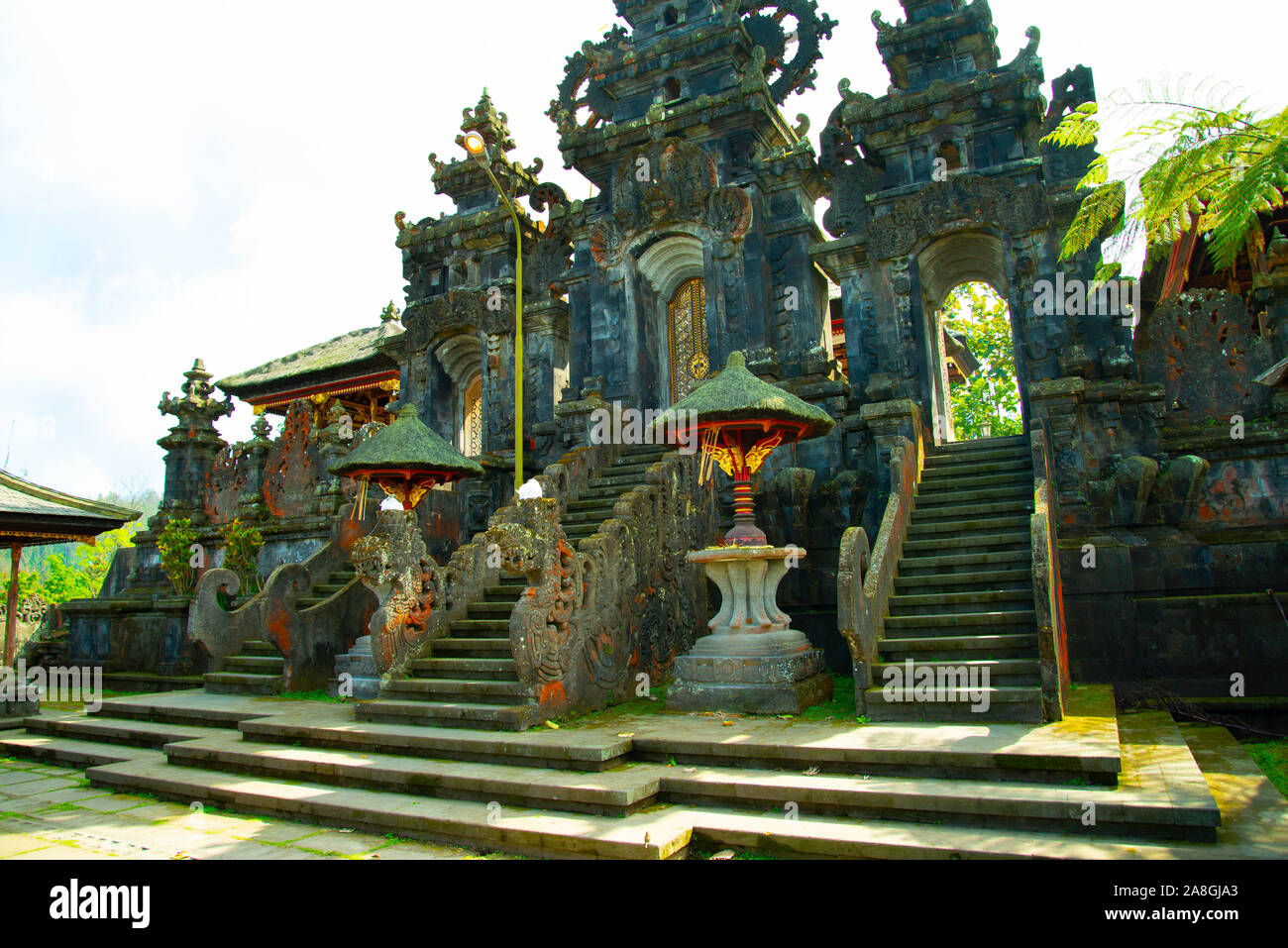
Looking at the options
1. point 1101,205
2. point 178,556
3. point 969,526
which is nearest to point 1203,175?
point 1101,205

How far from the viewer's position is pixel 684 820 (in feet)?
18.0

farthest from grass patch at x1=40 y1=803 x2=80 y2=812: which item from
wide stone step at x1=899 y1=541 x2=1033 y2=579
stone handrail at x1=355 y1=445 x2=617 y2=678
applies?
wide stone step at x1=899 y1=541 x2=1033 y2=579

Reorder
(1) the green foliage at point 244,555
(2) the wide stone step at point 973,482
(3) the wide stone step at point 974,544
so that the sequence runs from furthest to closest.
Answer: (1) the green foliage at point 244,555
(2) the wide stone step at point 973,482
(3) the wide stone step at point 974,544

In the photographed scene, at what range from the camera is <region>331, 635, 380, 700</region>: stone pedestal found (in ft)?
34.3

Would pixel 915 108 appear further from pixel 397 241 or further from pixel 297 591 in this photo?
pixel 297 591

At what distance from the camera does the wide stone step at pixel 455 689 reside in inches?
313

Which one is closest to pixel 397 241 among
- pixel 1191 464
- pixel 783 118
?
pixel 783 118

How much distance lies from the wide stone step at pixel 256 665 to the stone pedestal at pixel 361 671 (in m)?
0.80

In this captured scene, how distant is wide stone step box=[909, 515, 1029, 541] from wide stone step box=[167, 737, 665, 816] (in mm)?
4932

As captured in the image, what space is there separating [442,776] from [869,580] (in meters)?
4.37

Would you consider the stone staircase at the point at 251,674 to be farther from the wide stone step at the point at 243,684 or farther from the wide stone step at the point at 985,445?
the wide stone step at the point at 985,445

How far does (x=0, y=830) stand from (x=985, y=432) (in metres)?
30.1

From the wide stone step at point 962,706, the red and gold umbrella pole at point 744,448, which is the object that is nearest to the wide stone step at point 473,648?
the red and gold umbrella pole at point 744,448
